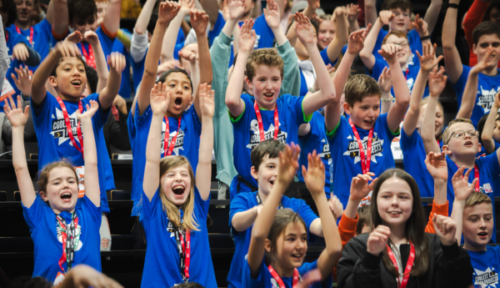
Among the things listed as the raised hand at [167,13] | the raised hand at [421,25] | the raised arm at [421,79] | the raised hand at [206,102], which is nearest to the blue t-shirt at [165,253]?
the raised hand at [206,102]

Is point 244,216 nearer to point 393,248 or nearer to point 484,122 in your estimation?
point 393,248

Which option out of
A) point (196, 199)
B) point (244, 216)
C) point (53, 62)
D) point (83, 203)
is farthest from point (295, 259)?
point (53, 62)

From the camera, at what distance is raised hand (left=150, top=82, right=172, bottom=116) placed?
3.30m

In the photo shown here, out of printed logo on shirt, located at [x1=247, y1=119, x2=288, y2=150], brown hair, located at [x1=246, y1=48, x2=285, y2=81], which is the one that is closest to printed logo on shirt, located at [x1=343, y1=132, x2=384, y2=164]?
printed logo on shirt, located at [x1=247, y1=119, x2=288, y2=150]

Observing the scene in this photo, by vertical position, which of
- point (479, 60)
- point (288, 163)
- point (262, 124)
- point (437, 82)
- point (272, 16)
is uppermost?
point (272, 16)

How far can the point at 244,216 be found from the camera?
9.52 ft

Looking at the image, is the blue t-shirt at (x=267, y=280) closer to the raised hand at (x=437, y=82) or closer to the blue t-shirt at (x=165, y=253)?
the blue t-shirt at (x=165, y=253)

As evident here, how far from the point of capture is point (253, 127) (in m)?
3.65

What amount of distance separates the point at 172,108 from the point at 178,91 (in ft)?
0.42

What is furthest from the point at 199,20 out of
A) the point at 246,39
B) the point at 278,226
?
the point at 278,226

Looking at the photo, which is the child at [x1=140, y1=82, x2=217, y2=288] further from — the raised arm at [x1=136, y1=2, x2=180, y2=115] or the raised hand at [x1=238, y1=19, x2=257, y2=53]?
the raised hand at [x1=238, y1=19, x2=257, y2=53]

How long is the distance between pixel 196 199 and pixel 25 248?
1.44 metres

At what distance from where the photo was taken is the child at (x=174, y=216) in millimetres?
3023

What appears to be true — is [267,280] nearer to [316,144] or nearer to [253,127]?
[253,127]
